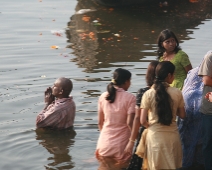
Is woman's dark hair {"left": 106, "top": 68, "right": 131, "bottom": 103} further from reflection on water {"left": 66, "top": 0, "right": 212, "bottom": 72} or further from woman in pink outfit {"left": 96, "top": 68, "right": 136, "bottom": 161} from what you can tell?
reflection on water {"left": 66, "top": 0, "right": 212, "bottom": 72}

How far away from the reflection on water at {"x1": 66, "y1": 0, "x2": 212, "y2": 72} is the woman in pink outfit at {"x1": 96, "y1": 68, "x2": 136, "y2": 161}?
4842mm

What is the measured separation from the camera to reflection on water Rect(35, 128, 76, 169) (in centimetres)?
837

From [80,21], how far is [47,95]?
782 cm

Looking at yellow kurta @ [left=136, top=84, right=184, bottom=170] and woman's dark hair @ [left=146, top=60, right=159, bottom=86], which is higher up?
woman's dark hair @ [left=146, top=60, right=159, bottom=86]

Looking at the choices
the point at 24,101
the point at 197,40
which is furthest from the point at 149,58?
the point at 24,101

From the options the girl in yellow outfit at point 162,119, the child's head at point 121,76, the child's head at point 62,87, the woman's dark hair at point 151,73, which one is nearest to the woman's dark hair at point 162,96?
the girl in yellow outfit at point 162,119

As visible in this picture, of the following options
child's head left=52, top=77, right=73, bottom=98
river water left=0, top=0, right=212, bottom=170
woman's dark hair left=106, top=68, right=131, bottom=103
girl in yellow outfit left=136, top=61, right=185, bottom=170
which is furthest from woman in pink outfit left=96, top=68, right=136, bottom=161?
child's head left=52, top=77, right=73, bottom=98

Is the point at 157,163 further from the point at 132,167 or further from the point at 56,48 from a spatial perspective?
the point at 56,48

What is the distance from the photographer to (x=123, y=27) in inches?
647

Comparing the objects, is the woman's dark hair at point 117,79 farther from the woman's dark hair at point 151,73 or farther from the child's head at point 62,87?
the child's head at point 62,87

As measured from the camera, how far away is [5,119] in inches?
394

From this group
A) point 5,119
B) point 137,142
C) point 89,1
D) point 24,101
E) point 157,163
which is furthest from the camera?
point 89,1

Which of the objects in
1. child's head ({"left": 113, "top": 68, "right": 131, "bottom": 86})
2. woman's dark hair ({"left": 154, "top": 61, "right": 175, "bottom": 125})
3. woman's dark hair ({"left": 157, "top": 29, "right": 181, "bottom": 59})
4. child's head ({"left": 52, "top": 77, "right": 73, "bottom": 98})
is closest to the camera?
woman's dark hair ({"left": 154, "top": 61, "right": 175, "bottom": 125})

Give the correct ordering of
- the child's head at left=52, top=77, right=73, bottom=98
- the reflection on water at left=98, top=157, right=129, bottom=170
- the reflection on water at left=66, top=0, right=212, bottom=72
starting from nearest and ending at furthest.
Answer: the reflection on water at left=98, top=157, right=129, bottom=170 < the child's head at left=52, top=77, right=73, bottom=98 < the reflection on water at left=66, top=0, right=212, bottom=72
